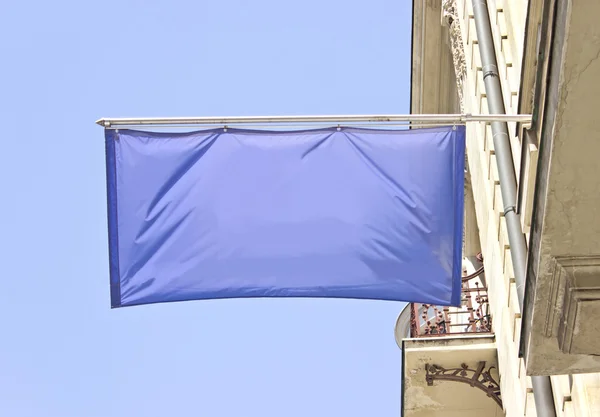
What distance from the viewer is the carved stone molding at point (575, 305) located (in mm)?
7875

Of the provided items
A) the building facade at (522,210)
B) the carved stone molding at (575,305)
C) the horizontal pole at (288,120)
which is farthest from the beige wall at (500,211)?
the carved stone molding at (575,305)

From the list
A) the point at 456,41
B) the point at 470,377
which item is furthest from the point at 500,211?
the point at 456,41

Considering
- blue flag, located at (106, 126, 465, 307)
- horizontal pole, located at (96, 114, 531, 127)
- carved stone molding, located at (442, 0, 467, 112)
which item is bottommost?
blue flag, located at (106, 126, 465, 307)

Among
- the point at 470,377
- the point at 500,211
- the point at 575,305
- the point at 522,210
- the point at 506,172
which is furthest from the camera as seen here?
the point at 470,377

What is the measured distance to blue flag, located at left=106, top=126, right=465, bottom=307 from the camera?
1149 centimetres

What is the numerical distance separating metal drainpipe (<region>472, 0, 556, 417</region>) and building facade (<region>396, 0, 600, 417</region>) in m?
0.02

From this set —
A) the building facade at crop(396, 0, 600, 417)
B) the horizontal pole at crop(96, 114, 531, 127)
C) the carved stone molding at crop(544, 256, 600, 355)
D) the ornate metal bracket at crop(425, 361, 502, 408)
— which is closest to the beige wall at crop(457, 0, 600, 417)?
the building facade at crop(396, 0, 600, 417)

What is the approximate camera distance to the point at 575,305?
26.1ft

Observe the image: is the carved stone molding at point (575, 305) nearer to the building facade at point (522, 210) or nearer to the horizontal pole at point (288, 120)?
the building facade at point (522, 210)

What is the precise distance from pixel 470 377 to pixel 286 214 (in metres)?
4.50

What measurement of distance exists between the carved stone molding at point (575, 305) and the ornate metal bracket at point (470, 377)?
6.36 metres

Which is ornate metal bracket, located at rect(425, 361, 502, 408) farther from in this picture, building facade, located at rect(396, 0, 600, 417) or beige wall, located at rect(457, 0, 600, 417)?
beige wall, located at rect(457, 0, 600, 417)

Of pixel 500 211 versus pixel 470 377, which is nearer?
pixel 500 211

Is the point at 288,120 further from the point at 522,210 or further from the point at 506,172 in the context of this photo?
A: the point at 522,210
